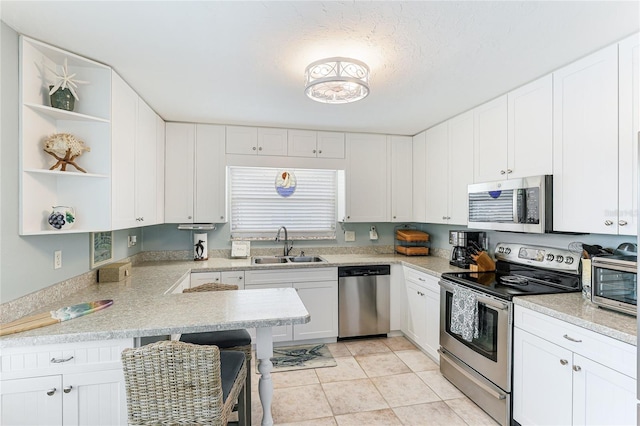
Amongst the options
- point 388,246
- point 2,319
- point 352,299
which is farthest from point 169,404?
point 388,246

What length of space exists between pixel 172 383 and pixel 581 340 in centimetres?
197

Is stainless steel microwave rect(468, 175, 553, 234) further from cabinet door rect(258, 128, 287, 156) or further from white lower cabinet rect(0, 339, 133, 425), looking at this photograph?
white lower cabinet rect(0, 339, 133, 425)

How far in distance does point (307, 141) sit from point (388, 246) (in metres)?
1.72

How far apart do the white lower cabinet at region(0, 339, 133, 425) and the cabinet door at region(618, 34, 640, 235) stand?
8.76 feet

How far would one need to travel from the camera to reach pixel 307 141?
3.76 m

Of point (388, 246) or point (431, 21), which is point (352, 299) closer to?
point (388, 246)

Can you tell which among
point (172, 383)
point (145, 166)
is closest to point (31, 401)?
point (172, 383)

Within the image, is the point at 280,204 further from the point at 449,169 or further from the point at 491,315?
the point at 491,315

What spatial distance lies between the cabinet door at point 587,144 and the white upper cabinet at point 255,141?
252 centimetres

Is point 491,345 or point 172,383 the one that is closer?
point 172,383

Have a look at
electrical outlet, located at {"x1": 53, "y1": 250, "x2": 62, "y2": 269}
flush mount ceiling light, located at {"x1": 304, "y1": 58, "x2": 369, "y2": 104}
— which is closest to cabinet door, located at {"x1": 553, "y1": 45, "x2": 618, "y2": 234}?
flush mount ceiling light, located at {"x1": 304, "y1": 58, "x2": 369, "y2": 104}

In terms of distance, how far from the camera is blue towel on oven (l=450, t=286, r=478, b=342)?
2.34 metres

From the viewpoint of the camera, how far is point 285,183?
3969mm

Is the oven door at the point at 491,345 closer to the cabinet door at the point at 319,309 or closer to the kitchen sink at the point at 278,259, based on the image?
the cabinet door at the point at 319,309
